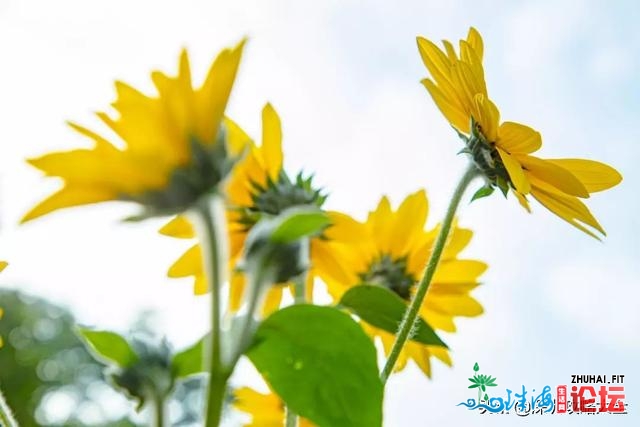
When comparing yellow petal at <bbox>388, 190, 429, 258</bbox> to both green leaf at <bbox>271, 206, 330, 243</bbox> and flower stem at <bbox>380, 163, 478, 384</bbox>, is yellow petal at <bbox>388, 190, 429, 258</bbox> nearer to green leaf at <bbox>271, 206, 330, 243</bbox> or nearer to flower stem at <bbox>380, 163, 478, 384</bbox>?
flower stem at <bbox>380, 163, 478, 384</bbox>

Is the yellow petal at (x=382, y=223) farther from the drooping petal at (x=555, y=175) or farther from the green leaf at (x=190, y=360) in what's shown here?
the green leaf at (x=190, y=360)

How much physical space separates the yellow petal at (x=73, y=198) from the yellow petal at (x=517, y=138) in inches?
11.7

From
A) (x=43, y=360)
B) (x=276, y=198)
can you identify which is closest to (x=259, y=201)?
(x=276, y=198)

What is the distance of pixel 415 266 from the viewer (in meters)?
0.79

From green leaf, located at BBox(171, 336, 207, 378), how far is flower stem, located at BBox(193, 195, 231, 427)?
0.04 m

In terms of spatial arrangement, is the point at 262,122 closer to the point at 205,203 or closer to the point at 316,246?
the point at 316,246

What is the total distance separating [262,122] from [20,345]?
869 centimetres

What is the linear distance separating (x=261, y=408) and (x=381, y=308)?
26 centimetres

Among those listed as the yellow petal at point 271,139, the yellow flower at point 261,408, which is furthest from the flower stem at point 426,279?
the yellow flower at point 261,408

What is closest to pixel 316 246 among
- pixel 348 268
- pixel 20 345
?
pixel 348 268

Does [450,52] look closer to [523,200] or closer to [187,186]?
[523,200]

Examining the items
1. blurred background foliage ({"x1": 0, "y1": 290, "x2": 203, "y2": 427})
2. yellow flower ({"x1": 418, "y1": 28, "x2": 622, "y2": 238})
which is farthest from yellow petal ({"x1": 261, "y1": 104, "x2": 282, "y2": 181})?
blurred background foliage ({"x1": 0, "y1": 290, "x2": 203, "y2": 427})

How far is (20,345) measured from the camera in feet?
29.3

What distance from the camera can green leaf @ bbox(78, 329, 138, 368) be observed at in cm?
40
